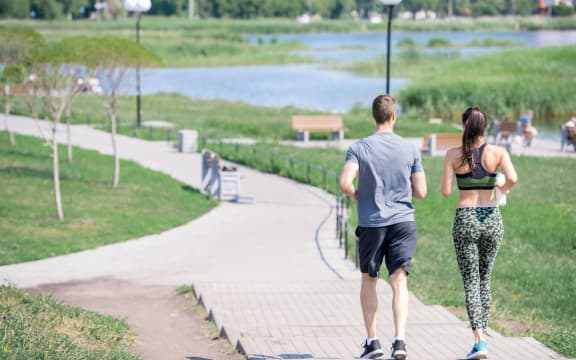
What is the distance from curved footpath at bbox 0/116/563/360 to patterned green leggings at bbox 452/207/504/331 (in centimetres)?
53

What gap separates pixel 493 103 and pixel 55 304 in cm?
3230

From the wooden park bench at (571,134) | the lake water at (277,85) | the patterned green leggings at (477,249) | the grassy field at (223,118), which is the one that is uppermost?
the patterned green leggings at (477,249)

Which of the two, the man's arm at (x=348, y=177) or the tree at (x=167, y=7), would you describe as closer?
the man's arm at (x=348, y=177)

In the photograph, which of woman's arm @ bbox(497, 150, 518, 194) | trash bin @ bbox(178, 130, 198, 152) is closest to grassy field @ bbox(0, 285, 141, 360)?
woman's arm @ bbox(497, 150, 518, 194)

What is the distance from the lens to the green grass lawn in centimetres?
1457

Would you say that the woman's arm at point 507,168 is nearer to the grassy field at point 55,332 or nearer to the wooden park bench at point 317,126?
the grassy field at point 55,332

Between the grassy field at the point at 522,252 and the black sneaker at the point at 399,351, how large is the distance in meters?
2.11

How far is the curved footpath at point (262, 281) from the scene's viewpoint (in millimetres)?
8266

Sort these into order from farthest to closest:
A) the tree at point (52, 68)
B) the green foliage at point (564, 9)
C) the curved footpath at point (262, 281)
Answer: the green foliage at point (564, 9), the tree at point (52, 68), the curved footpath at point (262, 281)

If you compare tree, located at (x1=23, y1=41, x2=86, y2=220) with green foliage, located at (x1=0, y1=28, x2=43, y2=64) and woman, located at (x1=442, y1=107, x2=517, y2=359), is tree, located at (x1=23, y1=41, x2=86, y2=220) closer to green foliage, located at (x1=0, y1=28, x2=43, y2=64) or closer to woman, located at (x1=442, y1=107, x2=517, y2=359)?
green foliage, located at (x1=0, y1=28, x2=43, y2=64)

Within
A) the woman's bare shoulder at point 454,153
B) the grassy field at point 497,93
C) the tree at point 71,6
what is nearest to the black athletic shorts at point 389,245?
the woman's bare shoulder at point 454,153

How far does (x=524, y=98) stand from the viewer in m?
39.7

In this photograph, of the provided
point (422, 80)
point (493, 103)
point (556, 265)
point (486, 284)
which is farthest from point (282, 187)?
point (422, 80)

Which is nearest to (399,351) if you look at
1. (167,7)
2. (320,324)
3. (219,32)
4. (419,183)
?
(419,183)
